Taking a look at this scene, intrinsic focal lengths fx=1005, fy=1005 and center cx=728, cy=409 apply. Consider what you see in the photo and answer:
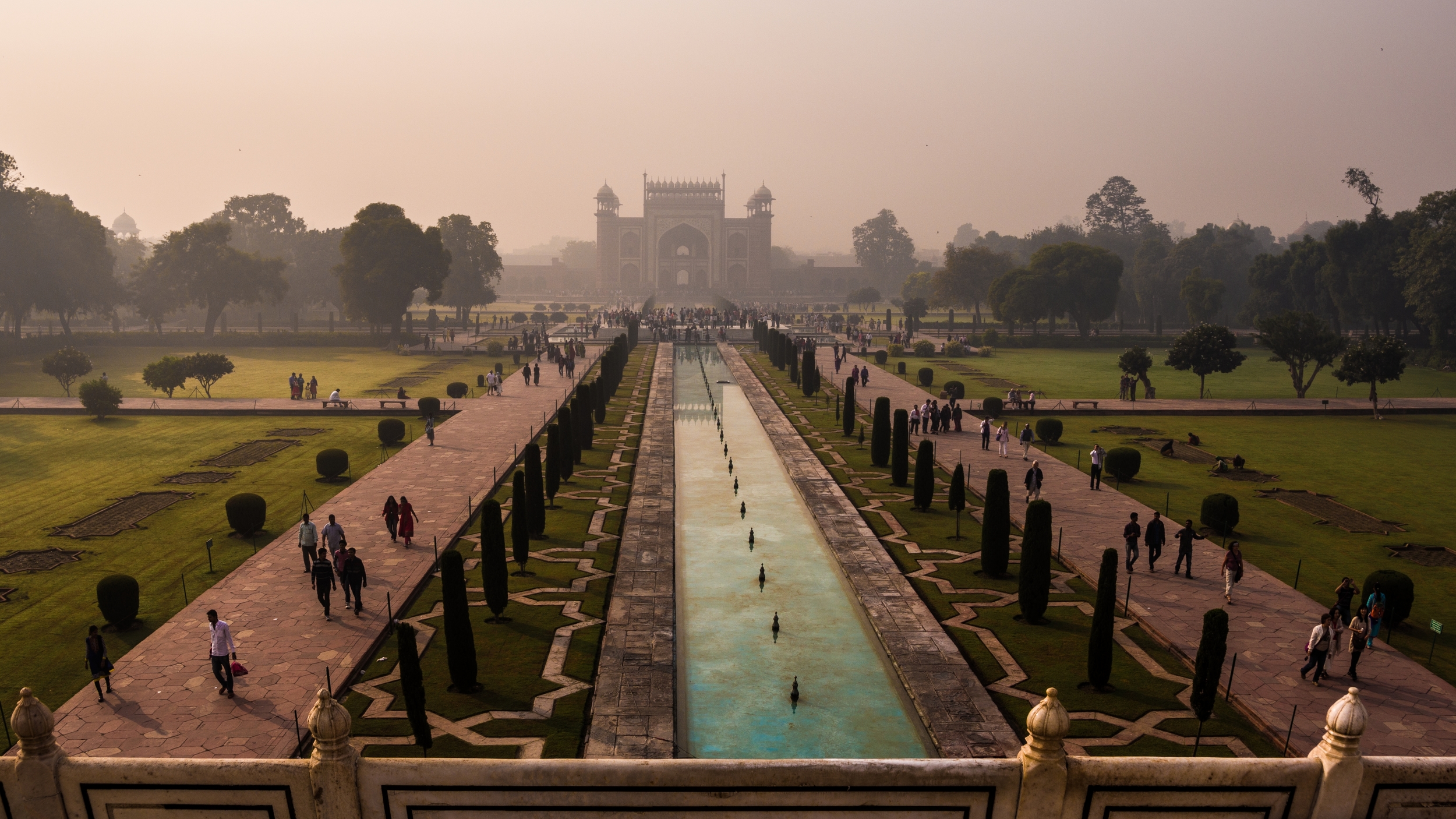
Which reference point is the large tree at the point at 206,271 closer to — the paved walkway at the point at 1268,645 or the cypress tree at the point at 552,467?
the cypress tree at the point at 552,467

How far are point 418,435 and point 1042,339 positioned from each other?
49068 millimetres

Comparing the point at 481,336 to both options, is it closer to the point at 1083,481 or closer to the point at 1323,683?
the point at 1083,481

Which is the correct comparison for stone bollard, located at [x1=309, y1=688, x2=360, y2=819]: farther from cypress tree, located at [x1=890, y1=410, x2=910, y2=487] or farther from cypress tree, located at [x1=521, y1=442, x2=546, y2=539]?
cypress tree, located at [x1=890, y1=410, x2=910, y2=487]

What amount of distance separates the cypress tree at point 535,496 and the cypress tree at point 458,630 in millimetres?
6538

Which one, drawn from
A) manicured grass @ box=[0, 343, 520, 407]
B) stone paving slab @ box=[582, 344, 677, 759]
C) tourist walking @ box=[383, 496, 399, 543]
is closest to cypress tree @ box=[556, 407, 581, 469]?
stone paving slab @ box=[582, 344, 677, 759]

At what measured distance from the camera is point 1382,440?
30.1 metres

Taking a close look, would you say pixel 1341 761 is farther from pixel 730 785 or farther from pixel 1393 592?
pixel 1393 592

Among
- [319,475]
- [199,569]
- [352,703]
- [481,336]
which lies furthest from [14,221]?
[352,703]

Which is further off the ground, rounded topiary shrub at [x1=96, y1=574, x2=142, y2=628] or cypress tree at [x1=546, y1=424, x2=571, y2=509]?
cypress tree at [x1=546, y1=424, x2=571, y2=509]

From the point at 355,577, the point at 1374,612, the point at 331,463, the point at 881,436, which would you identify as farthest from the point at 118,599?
the point at 881,436

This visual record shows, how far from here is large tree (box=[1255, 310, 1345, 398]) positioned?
38531 mm

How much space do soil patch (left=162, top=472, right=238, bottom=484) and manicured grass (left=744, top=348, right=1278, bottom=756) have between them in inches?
589

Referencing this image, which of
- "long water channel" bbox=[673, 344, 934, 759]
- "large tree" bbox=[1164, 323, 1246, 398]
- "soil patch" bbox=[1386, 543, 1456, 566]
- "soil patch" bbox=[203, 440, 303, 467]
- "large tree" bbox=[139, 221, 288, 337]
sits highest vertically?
"large tree" bbox=[139, 221, 288, 337]

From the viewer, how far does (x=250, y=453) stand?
26828mm
